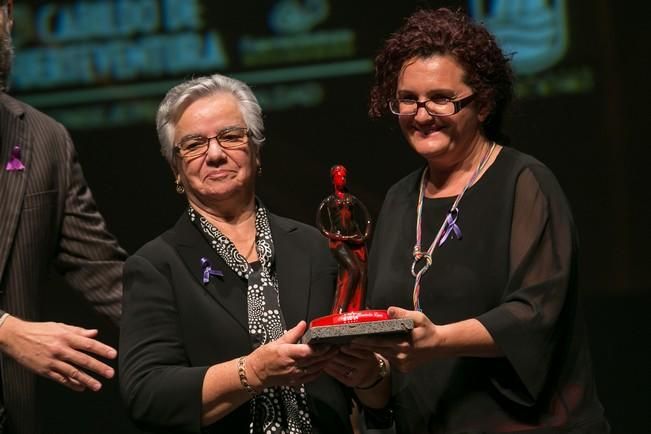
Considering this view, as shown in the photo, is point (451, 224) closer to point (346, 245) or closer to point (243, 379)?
point (346, 245)

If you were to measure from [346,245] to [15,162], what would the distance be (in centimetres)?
95

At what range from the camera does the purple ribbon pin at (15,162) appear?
2670mm

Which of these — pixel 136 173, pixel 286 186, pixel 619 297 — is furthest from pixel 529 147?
pixel 136 173

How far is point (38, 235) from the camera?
269cm

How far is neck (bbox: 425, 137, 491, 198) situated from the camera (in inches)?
95.7

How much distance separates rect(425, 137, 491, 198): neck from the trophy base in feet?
1.51

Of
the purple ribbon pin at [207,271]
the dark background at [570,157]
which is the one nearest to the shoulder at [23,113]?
the purple ribbon pin at [207,271]

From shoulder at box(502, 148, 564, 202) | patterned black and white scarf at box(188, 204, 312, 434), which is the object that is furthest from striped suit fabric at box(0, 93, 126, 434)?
shoulder at box(502, 148, 564, 202)

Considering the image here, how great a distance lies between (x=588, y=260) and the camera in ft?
12.3

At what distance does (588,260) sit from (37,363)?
2082 millimetres

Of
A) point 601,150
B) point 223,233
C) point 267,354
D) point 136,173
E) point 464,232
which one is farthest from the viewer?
point 136,173

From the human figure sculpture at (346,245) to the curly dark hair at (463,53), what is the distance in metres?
0.36

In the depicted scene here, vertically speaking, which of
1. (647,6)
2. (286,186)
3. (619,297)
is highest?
(647,6)

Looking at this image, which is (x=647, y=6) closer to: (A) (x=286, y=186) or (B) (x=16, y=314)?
(A) (x=286, y=186)
